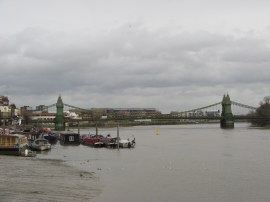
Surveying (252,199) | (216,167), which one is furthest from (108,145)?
(252,199)

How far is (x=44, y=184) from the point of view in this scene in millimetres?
30516

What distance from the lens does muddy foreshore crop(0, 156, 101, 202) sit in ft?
86.2

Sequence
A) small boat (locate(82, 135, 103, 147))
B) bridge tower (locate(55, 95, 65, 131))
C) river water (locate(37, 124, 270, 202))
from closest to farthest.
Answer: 1. river water (locate(37, 124, 270, 202))
2. small boat (locate(82, 135, 103, 147))
3. bridge tower (locate(55, 95, 65, 131))

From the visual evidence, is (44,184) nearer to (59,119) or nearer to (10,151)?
(10,151)

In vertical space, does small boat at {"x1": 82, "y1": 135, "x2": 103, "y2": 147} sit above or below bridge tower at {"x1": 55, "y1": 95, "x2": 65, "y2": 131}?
below

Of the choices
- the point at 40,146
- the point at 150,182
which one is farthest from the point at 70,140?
the point at 150,182

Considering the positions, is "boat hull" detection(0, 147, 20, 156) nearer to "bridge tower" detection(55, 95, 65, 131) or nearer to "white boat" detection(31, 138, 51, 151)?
"white boat" detection(31, 138, 51, 151)

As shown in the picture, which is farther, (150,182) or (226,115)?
(226,115)

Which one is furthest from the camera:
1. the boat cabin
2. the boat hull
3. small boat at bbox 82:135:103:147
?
the boat cabin

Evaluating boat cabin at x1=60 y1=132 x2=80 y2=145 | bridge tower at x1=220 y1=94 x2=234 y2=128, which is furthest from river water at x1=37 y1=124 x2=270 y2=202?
bridge tower at x1=220 y1=94 x2=234 y2=128

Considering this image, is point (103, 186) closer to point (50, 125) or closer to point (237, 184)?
A: point (237, 184)

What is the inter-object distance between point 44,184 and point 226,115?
151409 millimetres

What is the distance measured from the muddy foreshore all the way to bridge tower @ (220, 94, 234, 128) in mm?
136591

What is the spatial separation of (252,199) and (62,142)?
58469 mm
